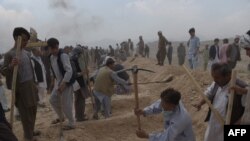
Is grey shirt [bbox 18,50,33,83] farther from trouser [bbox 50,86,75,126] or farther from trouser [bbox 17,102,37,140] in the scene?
trouser [bbox 50,86,75,126]

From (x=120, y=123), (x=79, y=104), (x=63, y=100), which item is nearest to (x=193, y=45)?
(x=120, y=123)

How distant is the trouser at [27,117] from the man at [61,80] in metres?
0.67

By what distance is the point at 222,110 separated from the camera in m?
4.94

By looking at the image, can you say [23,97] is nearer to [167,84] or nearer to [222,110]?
[222,110]

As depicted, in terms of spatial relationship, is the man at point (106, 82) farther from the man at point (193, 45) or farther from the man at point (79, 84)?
the man at point (193, 45)

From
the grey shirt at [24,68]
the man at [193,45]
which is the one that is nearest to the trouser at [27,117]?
the grey shirt at [24,68]

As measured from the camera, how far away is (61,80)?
7.93 meters

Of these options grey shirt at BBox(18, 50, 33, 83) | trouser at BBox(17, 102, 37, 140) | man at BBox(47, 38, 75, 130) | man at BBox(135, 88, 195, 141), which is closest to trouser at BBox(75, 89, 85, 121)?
man at BBox(47, 38, 75, 130)

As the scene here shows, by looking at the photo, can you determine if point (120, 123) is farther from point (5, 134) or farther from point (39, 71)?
point (5, 134)

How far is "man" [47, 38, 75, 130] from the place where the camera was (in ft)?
25.2

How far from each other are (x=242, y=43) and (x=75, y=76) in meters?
4.96

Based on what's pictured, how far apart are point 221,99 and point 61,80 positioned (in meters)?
3.73

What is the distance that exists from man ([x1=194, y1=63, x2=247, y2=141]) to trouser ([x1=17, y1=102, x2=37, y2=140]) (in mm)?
3353

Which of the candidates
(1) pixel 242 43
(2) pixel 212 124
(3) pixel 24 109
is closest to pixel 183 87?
(3) pixel 24 109
